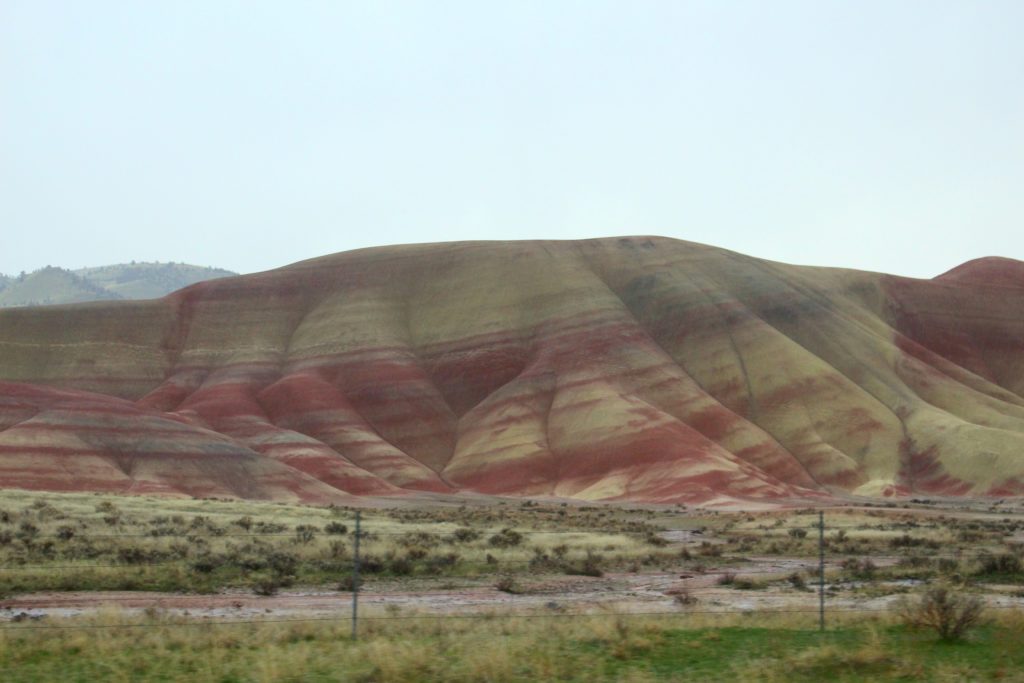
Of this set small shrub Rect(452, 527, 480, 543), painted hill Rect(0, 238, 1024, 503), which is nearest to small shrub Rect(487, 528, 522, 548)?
small shrub Rect(452, 527, 480, 543)

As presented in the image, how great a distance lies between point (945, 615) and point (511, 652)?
21.6ft

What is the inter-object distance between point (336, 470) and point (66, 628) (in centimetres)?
8116

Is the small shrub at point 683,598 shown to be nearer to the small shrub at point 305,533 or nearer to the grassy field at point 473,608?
the grassy field at point 473,608

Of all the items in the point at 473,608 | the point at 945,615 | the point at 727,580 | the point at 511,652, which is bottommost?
the point at 727,580

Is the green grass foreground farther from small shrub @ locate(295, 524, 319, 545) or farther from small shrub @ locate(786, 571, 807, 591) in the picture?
small shrub @ locate(295, 524, 319, 545)

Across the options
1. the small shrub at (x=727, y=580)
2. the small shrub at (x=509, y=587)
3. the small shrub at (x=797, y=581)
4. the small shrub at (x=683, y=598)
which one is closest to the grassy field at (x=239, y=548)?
the small shrub at (x=509, y=587)

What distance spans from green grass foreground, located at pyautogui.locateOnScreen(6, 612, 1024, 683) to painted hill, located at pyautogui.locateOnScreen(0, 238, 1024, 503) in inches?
2559

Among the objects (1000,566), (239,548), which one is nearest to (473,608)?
(239,548)

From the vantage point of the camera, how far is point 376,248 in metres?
144

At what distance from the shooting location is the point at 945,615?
16953 millimetres

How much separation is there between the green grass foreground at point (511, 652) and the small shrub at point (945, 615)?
8.4 inches

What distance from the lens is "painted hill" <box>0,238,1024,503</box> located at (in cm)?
9306

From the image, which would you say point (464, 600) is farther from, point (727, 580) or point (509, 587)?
point (727, 580)

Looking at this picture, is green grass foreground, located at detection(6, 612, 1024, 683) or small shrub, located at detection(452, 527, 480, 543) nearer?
→ green grass foreground, located at detection(6, 612, 1024, 683)
